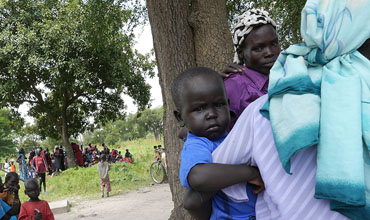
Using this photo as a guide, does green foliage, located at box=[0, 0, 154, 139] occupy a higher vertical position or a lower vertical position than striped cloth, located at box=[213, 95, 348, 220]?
higher

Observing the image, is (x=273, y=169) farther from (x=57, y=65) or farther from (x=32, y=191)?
(x=57, y=65)

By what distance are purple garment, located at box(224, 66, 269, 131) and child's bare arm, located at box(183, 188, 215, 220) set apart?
0.42 metres

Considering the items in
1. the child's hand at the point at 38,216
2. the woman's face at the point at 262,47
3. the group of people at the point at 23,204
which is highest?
the woman's face at the point at 262,47

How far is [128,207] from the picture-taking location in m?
8.85

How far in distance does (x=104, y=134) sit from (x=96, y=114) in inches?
1593

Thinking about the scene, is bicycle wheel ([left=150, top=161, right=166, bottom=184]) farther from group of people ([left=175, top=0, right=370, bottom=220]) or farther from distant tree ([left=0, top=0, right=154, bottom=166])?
group of people ([left=175, top=0, right=370, bottom=220])

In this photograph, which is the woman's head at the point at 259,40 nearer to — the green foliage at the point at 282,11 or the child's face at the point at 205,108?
the child's face at the point at 205,108

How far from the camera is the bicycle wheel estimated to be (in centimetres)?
1257

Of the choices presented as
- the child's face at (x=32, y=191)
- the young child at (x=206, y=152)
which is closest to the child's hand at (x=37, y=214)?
the child's face at (x=32, y=191)

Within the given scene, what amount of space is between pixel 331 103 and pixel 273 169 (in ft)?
0.94

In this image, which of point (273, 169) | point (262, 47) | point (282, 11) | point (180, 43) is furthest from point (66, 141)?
point (273, 169)

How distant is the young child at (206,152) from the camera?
3.99 ft

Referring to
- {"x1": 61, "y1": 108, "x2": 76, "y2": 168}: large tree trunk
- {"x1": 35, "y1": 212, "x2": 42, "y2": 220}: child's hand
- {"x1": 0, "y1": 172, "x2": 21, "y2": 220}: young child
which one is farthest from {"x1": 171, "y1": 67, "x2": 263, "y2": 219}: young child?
{"x1": 61, "y1": 108, "x2": 76, "y2": 168}: large tree trunk

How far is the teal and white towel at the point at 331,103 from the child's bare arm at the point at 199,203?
0.39 meters
